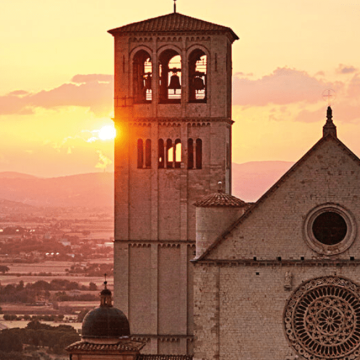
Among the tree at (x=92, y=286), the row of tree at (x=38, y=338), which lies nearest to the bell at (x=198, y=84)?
the row of tree at (x=38, y=338)

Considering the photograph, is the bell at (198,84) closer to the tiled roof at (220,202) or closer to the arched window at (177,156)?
the arched window at (177,156)

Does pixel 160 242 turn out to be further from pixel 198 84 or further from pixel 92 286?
pixel 92 286

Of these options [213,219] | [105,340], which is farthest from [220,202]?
[105,340]

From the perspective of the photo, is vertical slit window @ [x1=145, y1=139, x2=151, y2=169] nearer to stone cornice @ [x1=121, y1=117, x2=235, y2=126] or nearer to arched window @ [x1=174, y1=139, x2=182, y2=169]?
stone cornice @ [x1=121, y1=117, x2=235, y2=126]

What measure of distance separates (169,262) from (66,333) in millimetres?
48889

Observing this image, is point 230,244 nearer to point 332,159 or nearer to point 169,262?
point 332,159

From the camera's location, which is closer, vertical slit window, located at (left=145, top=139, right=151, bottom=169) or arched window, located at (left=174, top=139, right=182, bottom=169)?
vertical slit window, located at (left=145, top=139, right=151, bottom=169)

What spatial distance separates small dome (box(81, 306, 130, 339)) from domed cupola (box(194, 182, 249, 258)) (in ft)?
15.4

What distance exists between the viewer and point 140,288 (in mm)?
70812

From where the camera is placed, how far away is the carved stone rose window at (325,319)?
5612 cm

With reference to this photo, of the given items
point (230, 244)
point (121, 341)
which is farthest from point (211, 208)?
point (121, 341)

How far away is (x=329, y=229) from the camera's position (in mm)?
56562

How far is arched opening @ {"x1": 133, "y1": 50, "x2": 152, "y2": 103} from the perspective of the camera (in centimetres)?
7094

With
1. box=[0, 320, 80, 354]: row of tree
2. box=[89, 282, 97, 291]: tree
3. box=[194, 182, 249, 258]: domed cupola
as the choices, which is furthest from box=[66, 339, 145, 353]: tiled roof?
box=[89, 282, 97, 291]: tree
